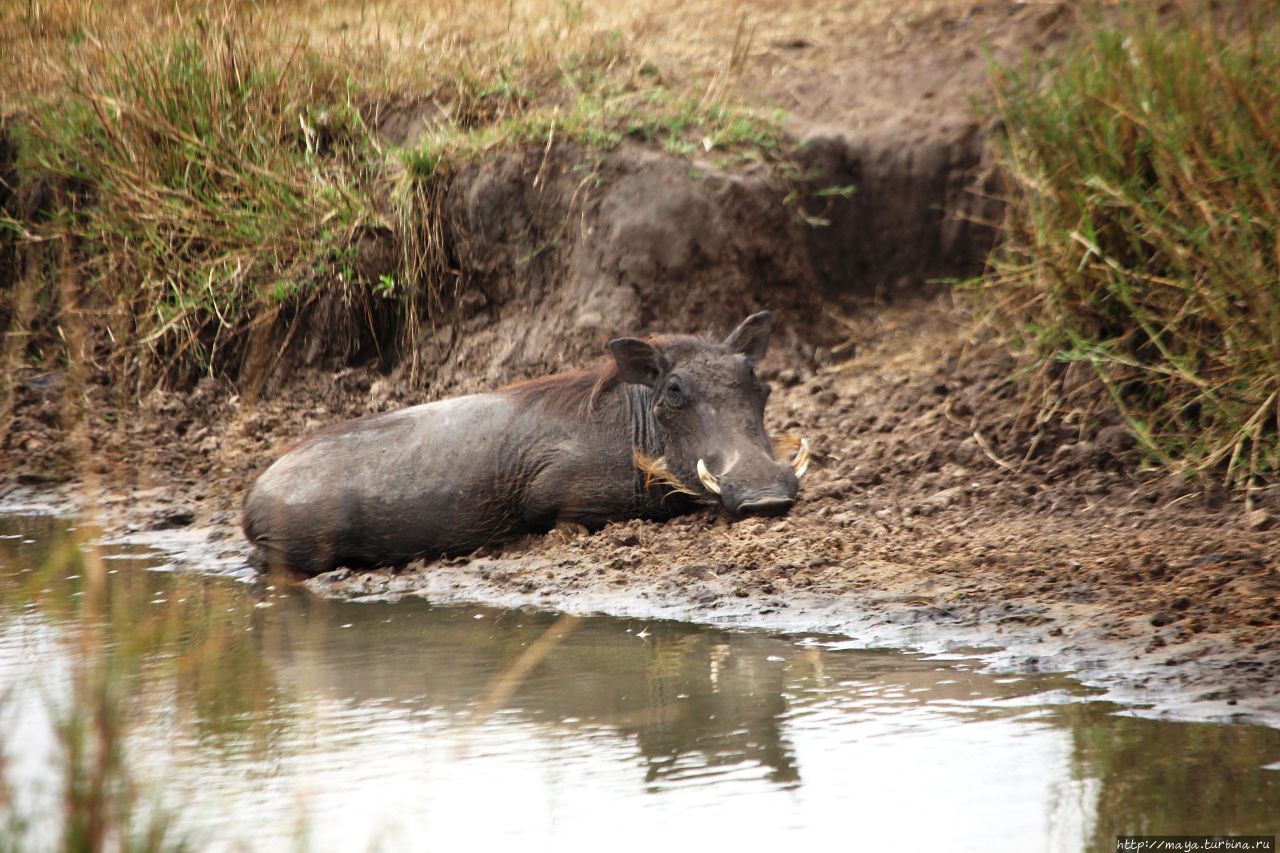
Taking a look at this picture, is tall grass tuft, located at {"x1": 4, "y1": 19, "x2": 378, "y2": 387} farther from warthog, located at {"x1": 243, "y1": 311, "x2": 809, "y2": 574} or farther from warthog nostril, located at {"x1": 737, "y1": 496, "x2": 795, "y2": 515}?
warthog nostril, located at {"x1": 737, "y1": 496, "x2": 795, "y2": 515}

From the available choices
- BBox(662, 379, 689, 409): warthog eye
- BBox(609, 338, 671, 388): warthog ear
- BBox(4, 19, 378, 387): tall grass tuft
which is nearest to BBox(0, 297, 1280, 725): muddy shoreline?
BBox(662, 379, 689, 409): warthog eye

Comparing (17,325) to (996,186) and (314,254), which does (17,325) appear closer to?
(314,254)

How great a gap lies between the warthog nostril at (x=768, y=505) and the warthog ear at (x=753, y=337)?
76 cm

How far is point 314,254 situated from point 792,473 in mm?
3654

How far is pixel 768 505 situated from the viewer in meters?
5.49

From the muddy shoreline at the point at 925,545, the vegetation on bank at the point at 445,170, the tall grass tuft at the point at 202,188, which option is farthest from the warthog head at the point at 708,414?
the tall grass tuft at the point at 202,188

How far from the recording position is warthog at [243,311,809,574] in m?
5.93

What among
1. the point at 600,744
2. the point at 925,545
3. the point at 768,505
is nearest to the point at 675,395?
the point at 768,505

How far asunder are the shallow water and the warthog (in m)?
0.95

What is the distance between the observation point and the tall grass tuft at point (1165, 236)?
5.35 m

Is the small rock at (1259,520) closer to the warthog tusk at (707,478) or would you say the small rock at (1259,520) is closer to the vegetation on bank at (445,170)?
the vegetation on bank at (445,170)

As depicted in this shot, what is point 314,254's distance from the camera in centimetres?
822

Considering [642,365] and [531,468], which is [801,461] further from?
[531,468]

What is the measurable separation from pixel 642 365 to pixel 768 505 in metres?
0.88
